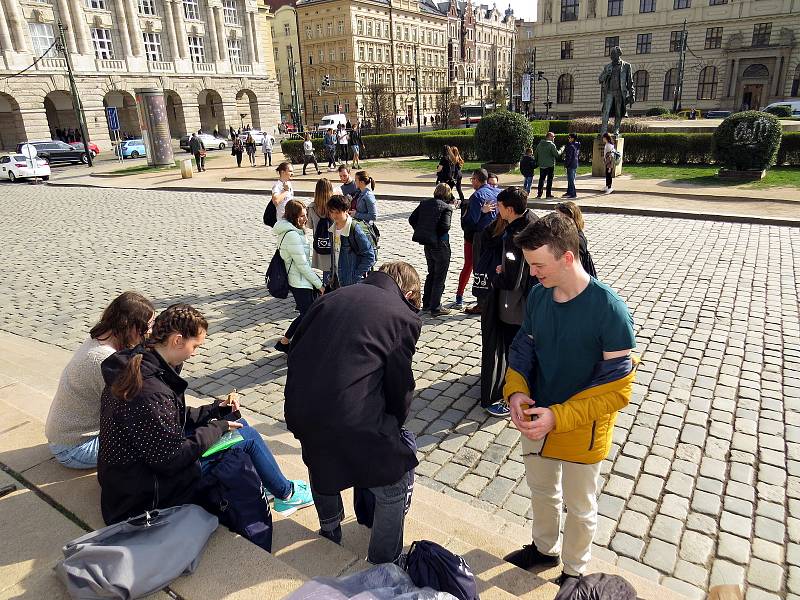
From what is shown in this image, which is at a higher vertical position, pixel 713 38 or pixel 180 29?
pixel 180 29

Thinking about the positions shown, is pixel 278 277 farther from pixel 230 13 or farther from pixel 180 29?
pixel 230 13

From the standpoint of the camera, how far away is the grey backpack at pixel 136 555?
240 centimetres

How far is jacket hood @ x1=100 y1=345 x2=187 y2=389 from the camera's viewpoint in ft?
9.14

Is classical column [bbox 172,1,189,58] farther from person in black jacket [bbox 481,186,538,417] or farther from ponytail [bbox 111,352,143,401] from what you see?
ponytail [bbox 111,352,143,401]

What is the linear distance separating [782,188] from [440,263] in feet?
44.4

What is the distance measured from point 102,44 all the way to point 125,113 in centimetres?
730

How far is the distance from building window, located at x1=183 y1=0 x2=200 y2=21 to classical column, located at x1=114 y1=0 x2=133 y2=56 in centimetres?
631

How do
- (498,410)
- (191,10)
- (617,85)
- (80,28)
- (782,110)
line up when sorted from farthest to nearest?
(191,10) < (80,28) < (782,110) < (617,85) < (498,410)

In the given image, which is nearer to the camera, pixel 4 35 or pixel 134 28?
pixel 4 35

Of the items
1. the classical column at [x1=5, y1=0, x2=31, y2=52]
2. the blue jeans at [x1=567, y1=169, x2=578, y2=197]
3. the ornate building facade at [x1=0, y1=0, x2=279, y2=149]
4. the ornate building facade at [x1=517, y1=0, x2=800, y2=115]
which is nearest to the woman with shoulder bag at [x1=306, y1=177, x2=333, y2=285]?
the blue jeans at [x1=567, y1=169, x2=578, y2=197]

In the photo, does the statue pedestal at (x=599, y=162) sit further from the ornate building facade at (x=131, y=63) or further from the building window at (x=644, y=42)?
the building window at (x=644, y=42)

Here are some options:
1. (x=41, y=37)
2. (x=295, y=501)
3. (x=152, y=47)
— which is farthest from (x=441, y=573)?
(x=152, y=47)

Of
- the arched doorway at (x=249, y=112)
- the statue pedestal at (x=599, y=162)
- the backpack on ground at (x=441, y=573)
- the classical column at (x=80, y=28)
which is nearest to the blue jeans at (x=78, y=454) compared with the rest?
the backpack on ground at (x=441, y=573)

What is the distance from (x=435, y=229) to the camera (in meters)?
7.05
